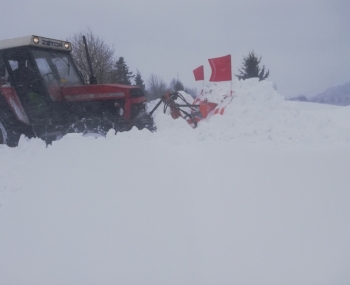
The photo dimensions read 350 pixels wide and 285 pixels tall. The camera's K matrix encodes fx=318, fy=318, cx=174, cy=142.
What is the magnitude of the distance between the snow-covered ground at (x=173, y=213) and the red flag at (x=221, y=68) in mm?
3490

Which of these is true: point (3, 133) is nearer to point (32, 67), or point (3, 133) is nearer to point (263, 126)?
point (32, 67)

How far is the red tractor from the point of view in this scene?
5.64 m

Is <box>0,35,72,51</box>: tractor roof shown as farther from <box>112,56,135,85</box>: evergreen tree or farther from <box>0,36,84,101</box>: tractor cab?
<box>112,56,135,85</box>: evergreen tree

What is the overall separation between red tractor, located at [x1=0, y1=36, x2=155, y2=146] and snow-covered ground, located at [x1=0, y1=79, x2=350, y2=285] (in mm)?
934

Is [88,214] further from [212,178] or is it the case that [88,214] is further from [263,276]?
[263,276]

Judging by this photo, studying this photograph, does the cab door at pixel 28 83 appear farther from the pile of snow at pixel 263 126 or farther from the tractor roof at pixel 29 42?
the pile of snow at pixel 263 126

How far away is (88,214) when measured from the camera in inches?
124

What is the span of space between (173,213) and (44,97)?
381cm

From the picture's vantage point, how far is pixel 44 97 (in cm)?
570

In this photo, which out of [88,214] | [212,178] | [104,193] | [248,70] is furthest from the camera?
[248,70]

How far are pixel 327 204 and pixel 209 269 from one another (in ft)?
4.82

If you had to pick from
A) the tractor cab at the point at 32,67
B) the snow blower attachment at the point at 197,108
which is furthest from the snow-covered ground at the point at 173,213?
the snow blower attachment at the point at 197,108

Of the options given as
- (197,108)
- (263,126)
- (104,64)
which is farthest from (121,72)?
(263,126)

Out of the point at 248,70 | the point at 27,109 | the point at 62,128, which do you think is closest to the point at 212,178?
the point at 62,128
